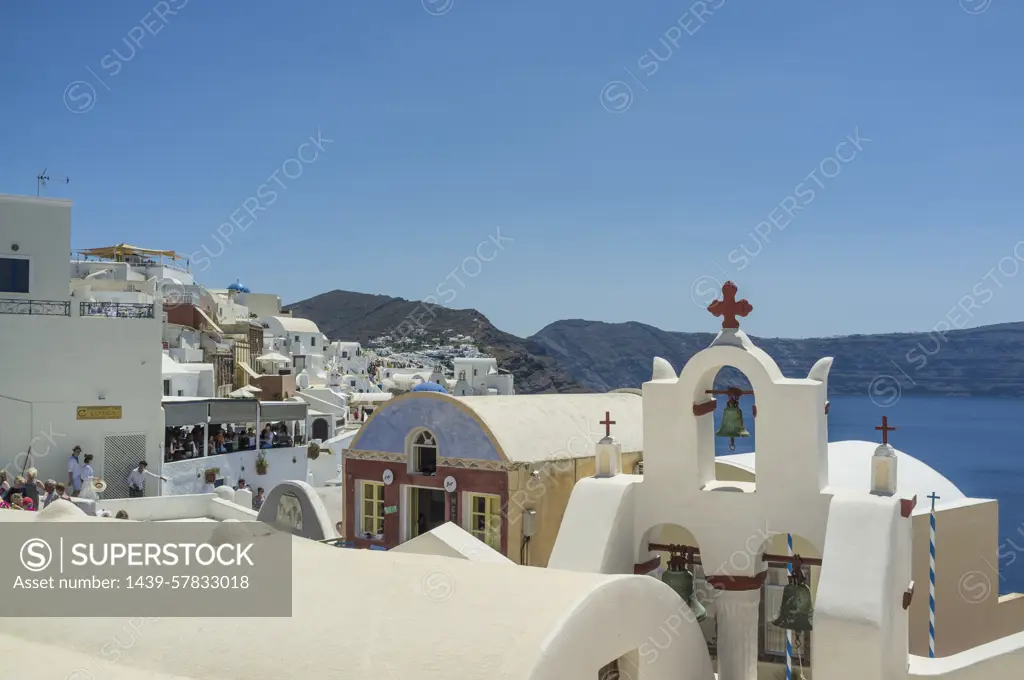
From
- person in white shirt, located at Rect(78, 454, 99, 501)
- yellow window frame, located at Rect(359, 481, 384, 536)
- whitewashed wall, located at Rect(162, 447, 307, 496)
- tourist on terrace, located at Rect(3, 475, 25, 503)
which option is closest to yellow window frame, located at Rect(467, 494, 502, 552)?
yellow window frame, located at Rect(359, 481, 384, 536)

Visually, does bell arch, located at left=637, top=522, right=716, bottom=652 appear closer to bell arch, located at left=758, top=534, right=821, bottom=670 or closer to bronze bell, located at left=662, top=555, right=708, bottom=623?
bronze bell, located at left=662, top=555, right=708, bottom=623

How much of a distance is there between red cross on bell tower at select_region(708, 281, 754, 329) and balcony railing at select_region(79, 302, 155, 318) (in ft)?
65.1

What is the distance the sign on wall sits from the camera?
24.5 meters

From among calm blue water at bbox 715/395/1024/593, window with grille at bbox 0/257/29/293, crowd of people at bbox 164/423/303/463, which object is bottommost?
calm blue water at bbox 715/395/1024/593

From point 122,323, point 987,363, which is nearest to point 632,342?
point 987,363

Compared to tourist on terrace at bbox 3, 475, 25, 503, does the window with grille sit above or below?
above

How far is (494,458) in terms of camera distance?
16.6 meters

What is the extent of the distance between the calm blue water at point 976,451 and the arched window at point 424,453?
9.22 meters

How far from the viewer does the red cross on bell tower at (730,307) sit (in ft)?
35.0

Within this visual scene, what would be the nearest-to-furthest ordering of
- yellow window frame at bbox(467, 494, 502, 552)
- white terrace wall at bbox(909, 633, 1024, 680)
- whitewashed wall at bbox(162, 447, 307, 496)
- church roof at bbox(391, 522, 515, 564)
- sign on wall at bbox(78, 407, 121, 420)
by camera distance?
white terrace wall at bbox(909, 633, 1024, 680), church roof at bbox(391, 522, 515, 564), yellow window frame at bbox(467, 494, 502, 552), sign on wall at bbox(78, 407, 121, 420), whitewashed wall at bbox(162, 447, 307, 496)

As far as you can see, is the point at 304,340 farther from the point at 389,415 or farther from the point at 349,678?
the point at 349,678

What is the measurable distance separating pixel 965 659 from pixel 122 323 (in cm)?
2297

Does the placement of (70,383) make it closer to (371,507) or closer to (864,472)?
(371,507)

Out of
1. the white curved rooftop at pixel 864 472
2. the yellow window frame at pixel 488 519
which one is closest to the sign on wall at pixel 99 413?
the yellow window frame at pixel 488 519
